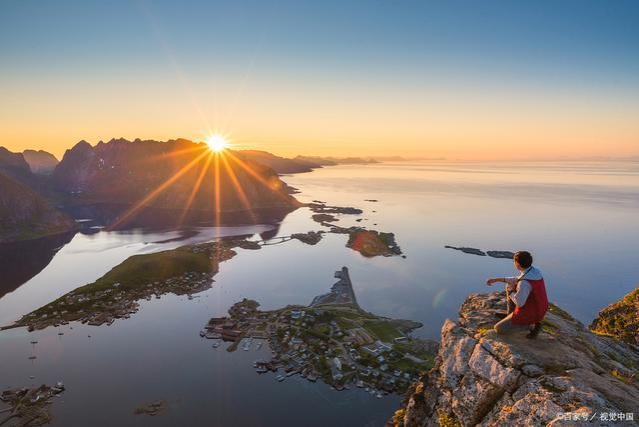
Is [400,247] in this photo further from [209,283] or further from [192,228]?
[192,228]

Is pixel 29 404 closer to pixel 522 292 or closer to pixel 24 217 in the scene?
pixel 522 292

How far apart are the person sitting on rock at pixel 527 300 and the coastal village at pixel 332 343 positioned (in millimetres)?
49623

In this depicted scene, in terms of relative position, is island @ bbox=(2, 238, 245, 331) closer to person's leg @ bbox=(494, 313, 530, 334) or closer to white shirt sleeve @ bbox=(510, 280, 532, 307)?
person's leg @ bbox=(494, 313, 530, 334)

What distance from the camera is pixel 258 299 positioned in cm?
9650

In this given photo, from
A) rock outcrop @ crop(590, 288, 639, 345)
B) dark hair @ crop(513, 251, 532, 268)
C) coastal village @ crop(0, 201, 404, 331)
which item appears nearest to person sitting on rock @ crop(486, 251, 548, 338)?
dark hair @ crop(513, 251, 532, 268)

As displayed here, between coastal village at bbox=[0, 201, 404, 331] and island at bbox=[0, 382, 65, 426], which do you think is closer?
island at bbox=[0, 382, 65, 426]

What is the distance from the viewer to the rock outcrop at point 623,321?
96.4 ft

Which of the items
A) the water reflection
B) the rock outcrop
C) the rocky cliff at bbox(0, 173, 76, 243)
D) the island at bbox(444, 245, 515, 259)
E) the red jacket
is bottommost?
→ the water reflection

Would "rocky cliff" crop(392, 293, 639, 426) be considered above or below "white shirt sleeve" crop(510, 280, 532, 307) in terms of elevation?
below

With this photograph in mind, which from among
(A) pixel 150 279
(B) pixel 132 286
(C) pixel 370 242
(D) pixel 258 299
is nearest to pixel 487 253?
(C) pixel 370 242

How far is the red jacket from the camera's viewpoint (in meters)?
12.0

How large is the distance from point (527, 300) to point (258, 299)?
3545 inches

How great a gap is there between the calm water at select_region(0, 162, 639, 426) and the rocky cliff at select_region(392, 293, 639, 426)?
43.4m

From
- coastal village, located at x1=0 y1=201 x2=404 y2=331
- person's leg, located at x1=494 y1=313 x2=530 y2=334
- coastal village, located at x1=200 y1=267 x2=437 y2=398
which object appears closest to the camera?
person's leg, located at x1=494 y1=313 x2=530 y2=334
